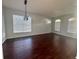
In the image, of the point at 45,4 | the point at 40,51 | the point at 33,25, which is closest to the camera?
the point at 40,51

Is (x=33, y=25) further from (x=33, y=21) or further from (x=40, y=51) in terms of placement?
(x=40, y=51)

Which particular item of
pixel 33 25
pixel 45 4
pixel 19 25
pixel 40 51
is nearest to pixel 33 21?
pixel 33 25

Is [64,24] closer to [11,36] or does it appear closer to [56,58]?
[11,36]

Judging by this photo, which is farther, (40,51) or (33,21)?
(33,21)

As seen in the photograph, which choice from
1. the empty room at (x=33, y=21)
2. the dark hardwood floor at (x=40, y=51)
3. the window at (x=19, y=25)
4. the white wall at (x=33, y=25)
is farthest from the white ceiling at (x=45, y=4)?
the dark hardwood floor at (x=40, y=51)

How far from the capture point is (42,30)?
31.0 feet

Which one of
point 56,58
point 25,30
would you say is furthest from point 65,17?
point 56,58

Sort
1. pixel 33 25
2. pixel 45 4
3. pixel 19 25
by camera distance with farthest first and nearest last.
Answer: pixel 33 25
pixel 19 25
pixel 45 4

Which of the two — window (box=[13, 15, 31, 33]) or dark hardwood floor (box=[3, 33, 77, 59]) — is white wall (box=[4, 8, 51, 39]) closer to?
window (box=[13, 15, 31, 33])

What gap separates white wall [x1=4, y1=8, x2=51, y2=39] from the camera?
6121mm

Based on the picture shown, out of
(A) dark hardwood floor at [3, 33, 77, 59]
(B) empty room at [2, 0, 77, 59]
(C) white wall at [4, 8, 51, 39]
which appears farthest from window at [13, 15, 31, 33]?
(A) dark hardwood floor at [3, 33, 77, 59]

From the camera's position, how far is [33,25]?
8.24 m

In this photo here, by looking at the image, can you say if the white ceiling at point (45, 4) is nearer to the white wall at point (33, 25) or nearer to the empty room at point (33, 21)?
the empty room at point (33, 21)

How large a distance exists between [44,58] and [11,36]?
4715mm
